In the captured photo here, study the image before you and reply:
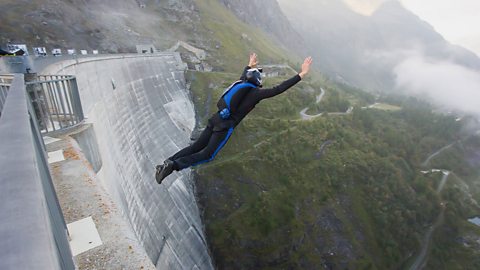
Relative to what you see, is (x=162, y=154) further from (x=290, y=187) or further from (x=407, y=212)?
(x=407, y=212)

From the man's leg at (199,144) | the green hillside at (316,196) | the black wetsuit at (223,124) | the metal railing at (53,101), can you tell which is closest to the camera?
the black wetsuit at (223,124)

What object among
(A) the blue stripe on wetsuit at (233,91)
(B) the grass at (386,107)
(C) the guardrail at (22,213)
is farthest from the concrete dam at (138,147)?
(B) the grass at (386,107)

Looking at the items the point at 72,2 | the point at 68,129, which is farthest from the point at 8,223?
the point at 72,2

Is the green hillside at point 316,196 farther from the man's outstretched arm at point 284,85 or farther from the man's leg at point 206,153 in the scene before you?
the man's outstretched arm at point 284,85

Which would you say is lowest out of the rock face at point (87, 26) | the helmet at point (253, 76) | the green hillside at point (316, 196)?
the green hillside at point (316, 196)

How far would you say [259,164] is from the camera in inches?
1951

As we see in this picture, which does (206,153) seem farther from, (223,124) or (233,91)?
(233,91)

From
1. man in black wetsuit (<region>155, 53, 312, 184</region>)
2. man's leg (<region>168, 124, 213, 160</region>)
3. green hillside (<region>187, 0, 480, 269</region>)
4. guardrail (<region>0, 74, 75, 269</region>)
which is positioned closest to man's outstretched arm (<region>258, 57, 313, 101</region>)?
man in black wetsuit (<region>155, 53, 312, 184</region>)

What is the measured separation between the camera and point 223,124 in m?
7.91

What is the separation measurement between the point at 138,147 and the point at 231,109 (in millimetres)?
17489

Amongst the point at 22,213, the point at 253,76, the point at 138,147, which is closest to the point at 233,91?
the point at 253,76

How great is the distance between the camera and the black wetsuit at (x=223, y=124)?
7.77 metres

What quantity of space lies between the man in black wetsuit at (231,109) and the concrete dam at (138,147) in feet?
12.5

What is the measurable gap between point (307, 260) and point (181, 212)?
23866mm
